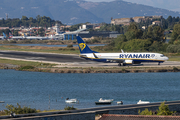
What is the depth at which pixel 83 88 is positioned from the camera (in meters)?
70.8

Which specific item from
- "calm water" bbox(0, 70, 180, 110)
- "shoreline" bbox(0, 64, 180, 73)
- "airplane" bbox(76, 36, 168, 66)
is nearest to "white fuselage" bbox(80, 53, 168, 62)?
"airplane" bbox(76, 36, 168, 66)

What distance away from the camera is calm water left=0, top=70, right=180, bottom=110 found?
5738 centimetres

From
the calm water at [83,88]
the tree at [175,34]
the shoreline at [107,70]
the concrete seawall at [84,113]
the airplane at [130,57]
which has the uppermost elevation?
the tree at [175,34]

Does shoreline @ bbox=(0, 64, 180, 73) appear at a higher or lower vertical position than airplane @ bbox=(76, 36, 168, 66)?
lower

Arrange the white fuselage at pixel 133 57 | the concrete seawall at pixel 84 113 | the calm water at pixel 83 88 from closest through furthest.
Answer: the concrete seawall at pixel 84 113 < the calm water at pixel 83 88 < the white fuselage at pixel 133 57

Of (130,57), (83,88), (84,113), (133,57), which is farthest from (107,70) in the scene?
(84,113)

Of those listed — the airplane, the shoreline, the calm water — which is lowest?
the calm water

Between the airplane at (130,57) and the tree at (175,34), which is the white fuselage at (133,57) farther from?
the tree at (175,34)

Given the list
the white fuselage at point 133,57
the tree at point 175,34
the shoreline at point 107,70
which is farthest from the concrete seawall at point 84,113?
the tree at point 175,34

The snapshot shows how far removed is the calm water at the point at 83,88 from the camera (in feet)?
188

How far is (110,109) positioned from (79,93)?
1209 inches

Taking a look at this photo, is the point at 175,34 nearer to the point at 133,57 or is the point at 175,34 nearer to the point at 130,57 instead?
the point at 133,57

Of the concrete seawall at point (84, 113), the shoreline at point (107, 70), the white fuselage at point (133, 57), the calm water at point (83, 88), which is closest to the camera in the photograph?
the concrete seawall at point (84, 113)

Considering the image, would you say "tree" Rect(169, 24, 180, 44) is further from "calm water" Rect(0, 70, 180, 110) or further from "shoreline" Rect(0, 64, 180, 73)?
"calm water" Rect(0, 70, 180, 110)
